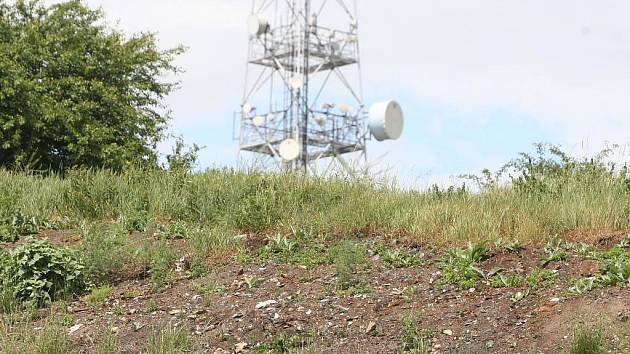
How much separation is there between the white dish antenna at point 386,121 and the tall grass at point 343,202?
14636 mm

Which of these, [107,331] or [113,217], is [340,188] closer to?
[113,217]

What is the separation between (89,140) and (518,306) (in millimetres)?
16754

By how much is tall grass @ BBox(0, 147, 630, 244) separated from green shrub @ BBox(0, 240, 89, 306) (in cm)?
192

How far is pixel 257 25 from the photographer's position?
3622 cm

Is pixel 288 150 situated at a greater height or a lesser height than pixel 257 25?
lesser

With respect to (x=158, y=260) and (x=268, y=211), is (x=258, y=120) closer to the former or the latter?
(x=268, y=211)

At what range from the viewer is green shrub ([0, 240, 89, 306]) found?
28.7ft

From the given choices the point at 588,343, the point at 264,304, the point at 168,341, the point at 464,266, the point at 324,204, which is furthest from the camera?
the point at 324,204

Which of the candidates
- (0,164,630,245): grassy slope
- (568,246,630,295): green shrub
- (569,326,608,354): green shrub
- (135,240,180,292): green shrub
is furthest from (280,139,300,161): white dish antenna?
(569,326,608,354): green shrub

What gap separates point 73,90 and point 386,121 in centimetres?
873

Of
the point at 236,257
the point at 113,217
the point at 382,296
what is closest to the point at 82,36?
the point at 113,217

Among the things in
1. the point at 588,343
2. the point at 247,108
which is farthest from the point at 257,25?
the point at 588,343

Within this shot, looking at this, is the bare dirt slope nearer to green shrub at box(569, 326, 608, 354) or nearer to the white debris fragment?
the white debris fragment

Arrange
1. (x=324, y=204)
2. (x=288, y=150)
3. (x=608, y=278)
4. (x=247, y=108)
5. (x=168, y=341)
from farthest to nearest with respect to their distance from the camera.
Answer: (x=247, y=108) → (x=288, y=150) → (x=324, y=204) → (x=608, y=278) → (x=168, y=341)
